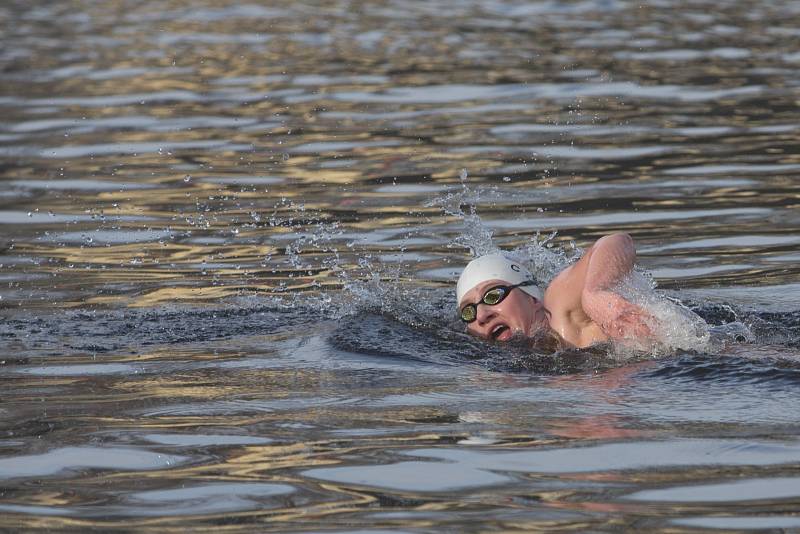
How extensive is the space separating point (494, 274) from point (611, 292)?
124 cm

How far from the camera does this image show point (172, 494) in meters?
6.64

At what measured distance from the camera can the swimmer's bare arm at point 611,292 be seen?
29.2ft

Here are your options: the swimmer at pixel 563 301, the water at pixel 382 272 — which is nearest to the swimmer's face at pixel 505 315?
the swimmer at pixel 563 301

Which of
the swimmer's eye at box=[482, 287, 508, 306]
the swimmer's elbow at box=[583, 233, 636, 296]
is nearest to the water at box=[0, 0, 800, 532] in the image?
the swimmer's eye at box=[482, 287, 508, 306]

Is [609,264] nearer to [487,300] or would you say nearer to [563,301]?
[563,301]

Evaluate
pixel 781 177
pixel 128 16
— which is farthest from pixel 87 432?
pixel 128 16

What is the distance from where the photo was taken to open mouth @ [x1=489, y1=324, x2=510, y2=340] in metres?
9.91

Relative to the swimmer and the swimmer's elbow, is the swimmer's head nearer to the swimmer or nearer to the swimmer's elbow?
the swimmer

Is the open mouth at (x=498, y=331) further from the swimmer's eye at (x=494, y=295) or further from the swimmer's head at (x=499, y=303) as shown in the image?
the swimmer's eye at (x=494, y=295)

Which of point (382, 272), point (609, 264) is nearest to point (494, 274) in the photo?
point (609, 264)

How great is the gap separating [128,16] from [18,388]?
2457cm

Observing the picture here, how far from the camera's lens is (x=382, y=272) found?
12.3 metres

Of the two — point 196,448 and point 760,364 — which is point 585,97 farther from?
point 196,448

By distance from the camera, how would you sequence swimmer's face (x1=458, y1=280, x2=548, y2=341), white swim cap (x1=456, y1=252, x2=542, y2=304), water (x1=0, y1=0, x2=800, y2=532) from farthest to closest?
white swim cap (x1=456, y1=252, x2=542, y2=304)
swimmer's face (x1=458, y1=280, x2=548, y2=341)
water (x1=0, y1=0, x2=800, y2=532)
